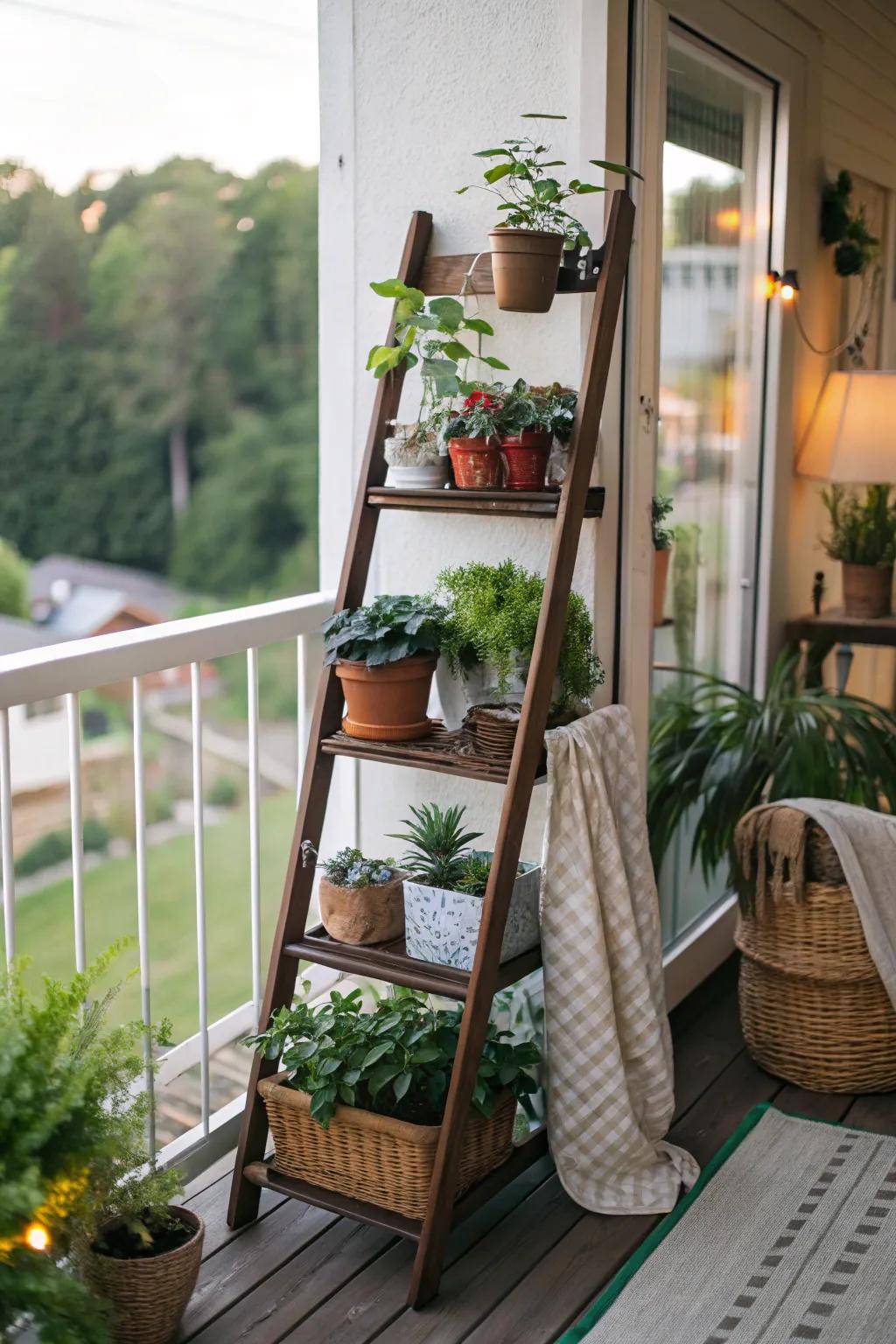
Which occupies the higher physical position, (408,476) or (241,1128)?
(408,476)

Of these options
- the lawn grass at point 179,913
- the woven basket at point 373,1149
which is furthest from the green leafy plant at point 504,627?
the lawn grass at point 179,913

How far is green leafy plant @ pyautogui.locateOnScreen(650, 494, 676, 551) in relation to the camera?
8.48 feet

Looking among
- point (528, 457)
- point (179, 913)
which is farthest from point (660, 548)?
point (179, 913)

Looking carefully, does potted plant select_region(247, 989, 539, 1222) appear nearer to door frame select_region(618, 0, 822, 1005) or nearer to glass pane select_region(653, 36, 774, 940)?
door frame select_region(618, 0, 822, 1005)

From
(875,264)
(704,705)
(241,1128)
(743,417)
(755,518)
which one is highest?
(875,264)

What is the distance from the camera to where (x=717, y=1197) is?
226cm

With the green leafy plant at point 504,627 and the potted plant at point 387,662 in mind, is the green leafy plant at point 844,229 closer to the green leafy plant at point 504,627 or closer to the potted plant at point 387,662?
the green leafy plant at point 504,627

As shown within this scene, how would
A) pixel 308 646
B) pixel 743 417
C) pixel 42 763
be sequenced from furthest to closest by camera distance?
pixel 42 763 < pixel 743 417 < pixel 308 646

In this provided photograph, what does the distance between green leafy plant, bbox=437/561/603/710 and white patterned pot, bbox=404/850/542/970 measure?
34 centimetres

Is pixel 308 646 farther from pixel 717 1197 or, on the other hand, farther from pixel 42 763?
pixel 42 763

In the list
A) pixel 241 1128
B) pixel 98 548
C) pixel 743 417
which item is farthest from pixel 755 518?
pixel 98 548

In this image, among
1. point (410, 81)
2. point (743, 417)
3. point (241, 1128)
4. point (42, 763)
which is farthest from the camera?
point (42, 763)

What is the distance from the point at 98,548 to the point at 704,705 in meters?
12.4

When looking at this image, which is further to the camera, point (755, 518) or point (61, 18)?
point (61, 18)
